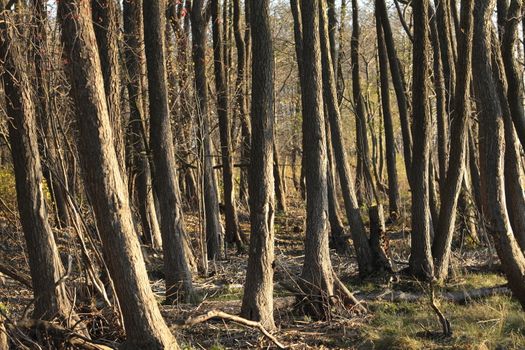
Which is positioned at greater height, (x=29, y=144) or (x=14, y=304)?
(x=29, y=144)

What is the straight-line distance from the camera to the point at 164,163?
37.7 ft

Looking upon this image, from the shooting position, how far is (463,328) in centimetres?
887

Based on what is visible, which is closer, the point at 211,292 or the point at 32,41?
the point at 32,41

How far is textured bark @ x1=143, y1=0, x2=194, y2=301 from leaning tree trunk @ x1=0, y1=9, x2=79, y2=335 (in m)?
3.05

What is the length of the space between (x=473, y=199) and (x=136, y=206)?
875cm

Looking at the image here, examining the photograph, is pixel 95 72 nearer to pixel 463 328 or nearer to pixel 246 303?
pixel 246 303

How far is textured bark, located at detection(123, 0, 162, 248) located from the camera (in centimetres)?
1456

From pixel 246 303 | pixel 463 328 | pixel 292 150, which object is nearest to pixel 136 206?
pixel 246 303

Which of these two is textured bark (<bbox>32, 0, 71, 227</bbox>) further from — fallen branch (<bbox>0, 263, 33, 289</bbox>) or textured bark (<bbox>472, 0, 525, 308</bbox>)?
textured bark (<bbox>472, 0, 525, 308</bbox>)

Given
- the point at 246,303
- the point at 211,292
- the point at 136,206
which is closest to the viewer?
the point at 246,303

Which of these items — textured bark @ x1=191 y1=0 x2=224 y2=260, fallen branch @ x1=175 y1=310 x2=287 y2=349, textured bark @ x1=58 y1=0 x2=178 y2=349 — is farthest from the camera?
textured bark @ x1=191 y1=0 x2=224 y2=260

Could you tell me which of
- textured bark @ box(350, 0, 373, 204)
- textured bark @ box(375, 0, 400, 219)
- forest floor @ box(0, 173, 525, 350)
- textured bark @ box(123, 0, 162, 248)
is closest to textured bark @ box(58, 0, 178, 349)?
forest floor @ box(0, 173, 525, 350)

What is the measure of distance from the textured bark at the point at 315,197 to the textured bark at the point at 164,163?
2336 millimetres

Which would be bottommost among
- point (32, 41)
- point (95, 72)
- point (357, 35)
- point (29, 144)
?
point (29, 144)
